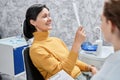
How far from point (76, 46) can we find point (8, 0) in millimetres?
1744

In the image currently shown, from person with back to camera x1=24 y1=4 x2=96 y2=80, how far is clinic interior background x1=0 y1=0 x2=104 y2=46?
0.86 metres

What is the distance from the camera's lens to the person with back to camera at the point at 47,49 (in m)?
1.49

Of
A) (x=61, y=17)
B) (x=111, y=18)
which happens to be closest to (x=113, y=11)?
(x=111, y=18)

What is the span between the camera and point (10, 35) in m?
3.04

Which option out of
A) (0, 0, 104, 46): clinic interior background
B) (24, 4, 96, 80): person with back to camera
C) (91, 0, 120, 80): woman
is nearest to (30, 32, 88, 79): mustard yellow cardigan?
(24, 4, 96, 80): person with back to camera

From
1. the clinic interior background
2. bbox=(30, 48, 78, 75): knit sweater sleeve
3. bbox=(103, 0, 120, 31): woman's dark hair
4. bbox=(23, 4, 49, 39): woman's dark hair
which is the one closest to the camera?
bbox=(103, 0, 120, 31): woman's dark hair

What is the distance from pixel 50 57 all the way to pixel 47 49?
7 centimetres

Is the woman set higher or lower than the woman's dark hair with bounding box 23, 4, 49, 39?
higher

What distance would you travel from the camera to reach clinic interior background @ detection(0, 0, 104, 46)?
8.14 feet

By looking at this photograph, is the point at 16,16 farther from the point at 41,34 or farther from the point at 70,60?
the point at 70,60

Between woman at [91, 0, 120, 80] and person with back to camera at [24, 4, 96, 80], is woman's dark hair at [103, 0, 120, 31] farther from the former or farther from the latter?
person with back to camera at [24, 4, 96, 80]

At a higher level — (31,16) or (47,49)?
(31,16)

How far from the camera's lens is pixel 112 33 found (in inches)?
32.4

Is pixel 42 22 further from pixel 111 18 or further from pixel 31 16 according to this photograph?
pixel 111 18
